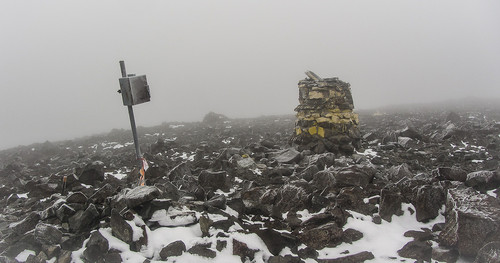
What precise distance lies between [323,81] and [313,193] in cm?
614

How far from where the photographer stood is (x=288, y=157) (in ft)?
30.6

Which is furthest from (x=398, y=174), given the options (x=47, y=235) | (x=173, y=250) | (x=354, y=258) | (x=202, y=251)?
(x=47, y=235)

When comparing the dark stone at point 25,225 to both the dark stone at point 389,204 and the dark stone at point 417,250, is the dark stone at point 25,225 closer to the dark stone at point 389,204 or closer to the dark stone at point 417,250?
the dark stone at point 417,250

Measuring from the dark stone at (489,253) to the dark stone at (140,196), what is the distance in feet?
16.3

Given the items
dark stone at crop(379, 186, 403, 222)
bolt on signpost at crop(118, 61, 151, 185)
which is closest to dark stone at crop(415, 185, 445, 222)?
dark stone at crop(379, 186, 403, 222)

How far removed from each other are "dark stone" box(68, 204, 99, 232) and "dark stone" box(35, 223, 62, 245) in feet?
1.03

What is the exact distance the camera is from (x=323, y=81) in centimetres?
1130

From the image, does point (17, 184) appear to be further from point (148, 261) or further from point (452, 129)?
point (452, 129)

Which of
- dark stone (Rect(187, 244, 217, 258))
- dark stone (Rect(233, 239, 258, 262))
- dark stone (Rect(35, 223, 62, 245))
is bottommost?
dark stone (Rect(233, 239, 258, 262))

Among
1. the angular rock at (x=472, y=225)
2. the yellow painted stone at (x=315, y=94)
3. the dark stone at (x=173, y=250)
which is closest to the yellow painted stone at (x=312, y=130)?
the yellow painted stone at (x=315, y=94)

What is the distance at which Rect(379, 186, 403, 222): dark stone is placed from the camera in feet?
18.1

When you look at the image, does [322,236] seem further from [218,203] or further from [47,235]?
[47,235]

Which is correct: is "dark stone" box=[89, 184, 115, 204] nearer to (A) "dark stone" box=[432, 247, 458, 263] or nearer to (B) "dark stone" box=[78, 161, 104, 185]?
(B) "dark stone" box=[78, 161, 104, 185]

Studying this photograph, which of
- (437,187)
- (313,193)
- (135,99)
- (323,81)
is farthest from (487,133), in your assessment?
(135,99)
